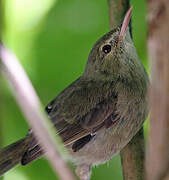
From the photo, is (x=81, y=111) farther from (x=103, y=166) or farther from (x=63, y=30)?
(x=63, y=30)

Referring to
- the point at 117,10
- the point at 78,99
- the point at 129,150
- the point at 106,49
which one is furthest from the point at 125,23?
the point at 129,150

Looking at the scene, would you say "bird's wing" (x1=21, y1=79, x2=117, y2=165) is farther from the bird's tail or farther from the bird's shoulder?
the bird's tail

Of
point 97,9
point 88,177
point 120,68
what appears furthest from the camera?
point 120,68

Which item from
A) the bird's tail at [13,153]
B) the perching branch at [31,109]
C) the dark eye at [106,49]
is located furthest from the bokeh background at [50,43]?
the perching branch at [31,109]

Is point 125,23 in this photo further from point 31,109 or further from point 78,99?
point 31,109

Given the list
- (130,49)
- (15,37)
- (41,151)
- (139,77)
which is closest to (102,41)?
(130,49)

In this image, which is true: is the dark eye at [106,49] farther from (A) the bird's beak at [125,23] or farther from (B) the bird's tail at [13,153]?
(B) the bird's tail at [13,153]
